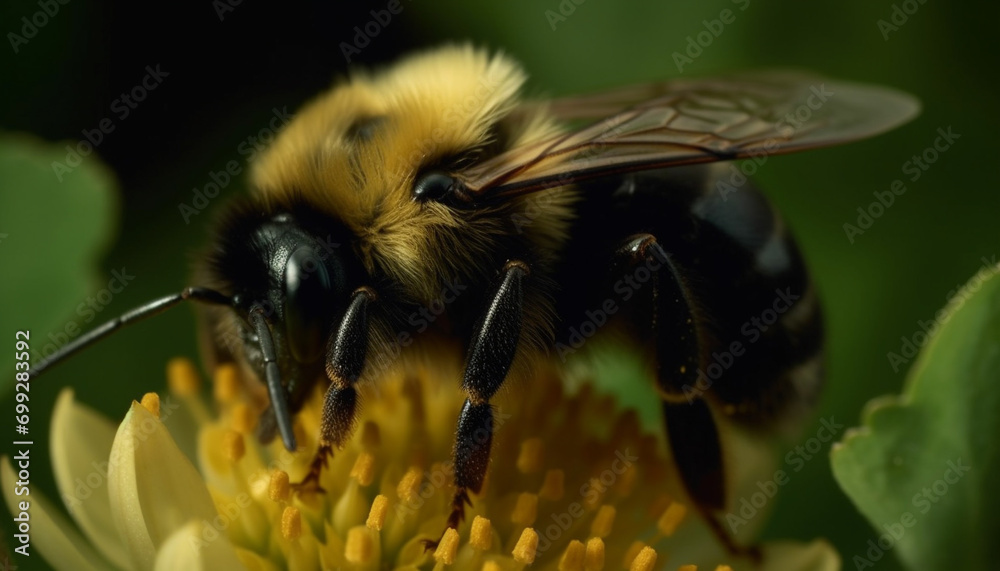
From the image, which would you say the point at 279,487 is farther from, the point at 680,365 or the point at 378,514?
the point at 680,365

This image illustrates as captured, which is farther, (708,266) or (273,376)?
(708,266)

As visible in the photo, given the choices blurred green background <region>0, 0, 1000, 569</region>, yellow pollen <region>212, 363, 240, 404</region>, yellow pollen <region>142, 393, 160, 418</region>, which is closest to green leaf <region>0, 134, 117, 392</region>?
blurred green background <region>0, 0, 1000, 569</region>

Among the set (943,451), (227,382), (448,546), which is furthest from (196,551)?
A: (943,451)

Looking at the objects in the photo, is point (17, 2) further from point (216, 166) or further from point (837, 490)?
point (837, 490)

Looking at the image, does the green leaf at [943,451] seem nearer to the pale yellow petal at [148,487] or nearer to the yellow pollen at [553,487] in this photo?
the yellow pollen at [553,487]

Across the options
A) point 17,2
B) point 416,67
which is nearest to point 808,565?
point 416,67

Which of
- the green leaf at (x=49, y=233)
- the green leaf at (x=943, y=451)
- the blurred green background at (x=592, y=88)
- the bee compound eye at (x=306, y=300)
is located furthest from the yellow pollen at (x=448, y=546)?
the blurred green background at (x=592, y=88)
